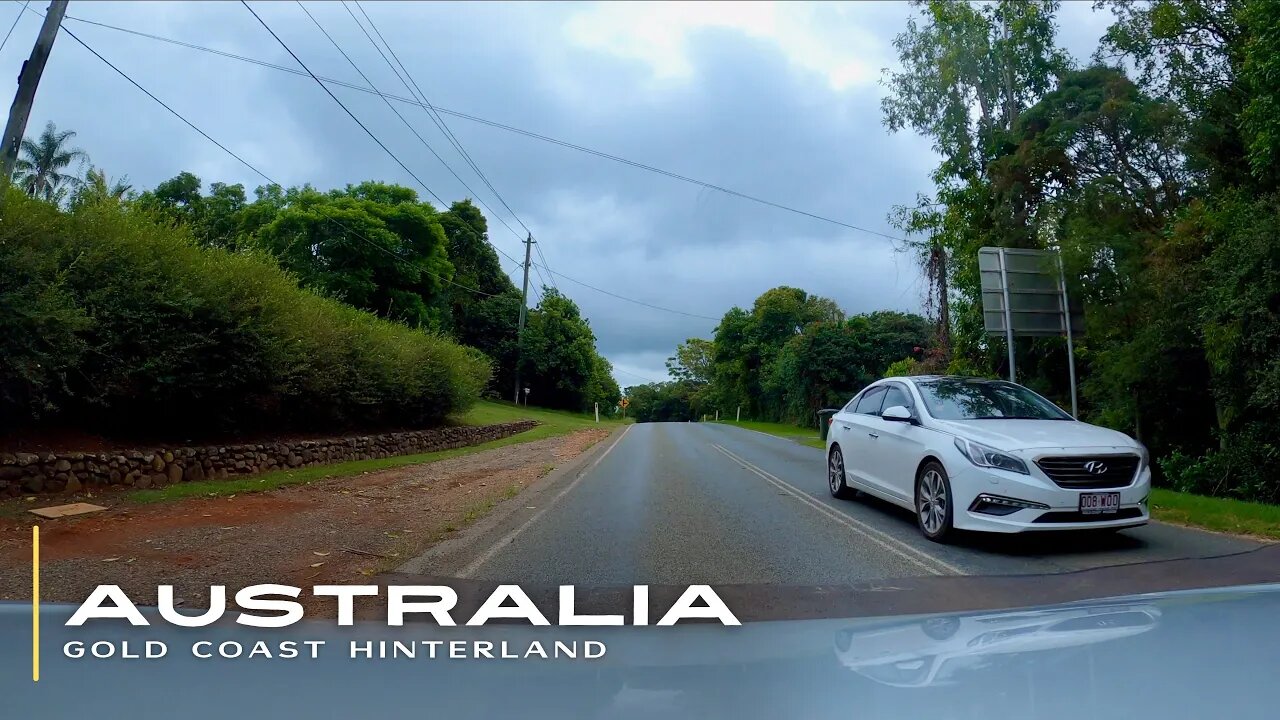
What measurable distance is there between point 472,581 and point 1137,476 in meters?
6.00

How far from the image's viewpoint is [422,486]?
13852 mm

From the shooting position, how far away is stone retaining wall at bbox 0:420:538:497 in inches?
397

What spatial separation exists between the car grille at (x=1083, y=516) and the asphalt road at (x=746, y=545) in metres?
0.32

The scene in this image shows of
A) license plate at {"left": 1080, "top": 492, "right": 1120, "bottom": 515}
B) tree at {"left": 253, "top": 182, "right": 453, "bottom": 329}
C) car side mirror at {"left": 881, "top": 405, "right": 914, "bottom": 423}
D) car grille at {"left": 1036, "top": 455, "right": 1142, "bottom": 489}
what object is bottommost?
license plate at {"left": 1080, "top": 492, "right": 1120, "bottom": 515}

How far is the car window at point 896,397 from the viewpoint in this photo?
9.19m

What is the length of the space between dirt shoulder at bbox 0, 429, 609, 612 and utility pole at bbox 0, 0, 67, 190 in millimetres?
5532

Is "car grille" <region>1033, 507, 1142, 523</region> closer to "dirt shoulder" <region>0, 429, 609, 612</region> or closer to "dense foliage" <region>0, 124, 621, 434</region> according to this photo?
"dirt shoulder" <region>0, 429, 609, 612</region>

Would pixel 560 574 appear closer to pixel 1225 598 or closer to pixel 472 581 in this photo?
pixel 472 581

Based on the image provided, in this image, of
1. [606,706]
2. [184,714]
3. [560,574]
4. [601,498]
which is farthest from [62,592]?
[601,498]

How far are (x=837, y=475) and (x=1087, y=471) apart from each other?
4.20m

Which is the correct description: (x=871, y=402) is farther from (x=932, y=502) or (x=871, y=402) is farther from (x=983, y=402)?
(x=932, y=502)

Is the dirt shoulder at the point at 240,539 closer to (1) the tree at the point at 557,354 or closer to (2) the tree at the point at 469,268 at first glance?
(1) the tree at the point at 557,354

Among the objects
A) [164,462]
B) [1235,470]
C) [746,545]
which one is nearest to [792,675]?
[746,545]

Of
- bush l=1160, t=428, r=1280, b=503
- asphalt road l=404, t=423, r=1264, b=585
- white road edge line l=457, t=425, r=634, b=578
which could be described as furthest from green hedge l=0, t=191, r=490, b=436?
bush l=1160, t=428, r=1280, b=503
